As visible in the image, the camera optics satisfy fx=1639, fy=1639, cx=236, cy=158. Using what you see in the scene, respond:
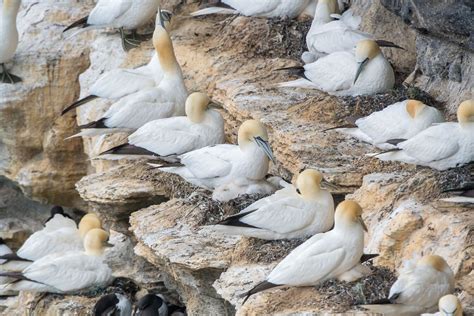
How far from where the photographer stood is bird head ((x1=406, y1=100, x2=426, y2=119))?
9742 millimetres

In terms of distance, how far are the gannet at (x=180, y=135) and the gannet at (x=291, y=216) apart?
1.61 m

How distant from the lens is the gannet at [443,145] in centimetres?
913

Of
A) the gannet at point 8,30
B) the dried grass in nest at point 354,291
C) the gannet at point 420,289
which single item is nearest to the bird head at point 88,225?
the gannet at point 8,30

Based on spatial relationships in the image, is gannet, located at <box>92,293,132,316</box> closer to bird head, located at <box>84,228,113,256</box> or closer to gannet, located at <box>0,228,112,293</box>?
gannet, located at <box>0,228,112,293</box>

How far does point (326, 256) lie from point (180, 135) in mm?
2592

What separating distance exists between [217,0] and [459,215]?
4.70 metres

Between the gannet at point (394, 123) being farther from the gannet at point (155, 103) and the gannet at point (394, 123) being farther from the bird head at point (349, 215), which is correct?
the gannet at point (155, 103)

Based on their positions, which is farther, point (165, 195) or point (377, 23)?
point (377, 23)

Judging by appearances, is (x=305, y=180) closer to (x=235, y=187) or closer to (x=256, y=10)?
(x=235, y=187)

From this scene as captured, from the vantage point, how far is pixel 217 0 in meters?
Result: 12.6

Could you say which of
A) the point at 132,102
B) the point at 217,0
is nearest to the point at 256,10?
the point at 217,0

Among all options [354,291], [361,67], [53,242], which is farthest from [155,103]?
[354,291]

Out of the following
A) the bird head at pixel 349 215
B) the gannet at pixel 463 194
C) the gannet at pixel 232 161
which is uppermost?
the gannet at pixel 463 194

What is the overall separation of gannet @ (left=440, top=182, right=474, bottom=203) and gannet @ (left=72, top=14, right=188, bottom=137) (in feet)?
10.6
